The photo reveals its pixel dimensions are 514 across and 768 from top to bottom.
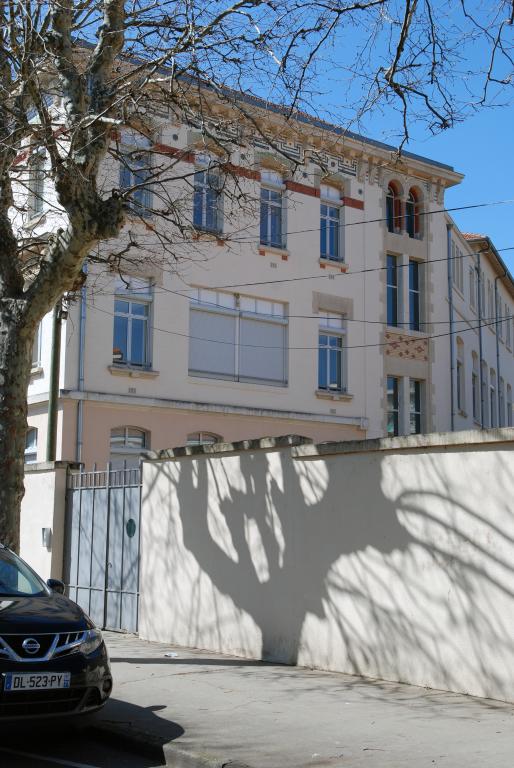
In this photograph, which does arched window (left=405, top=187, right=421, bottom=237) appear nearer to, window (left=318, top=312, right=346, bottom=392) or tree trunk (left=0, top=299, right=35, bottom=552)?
window (left=318, top=312, right=346, bottom=392)

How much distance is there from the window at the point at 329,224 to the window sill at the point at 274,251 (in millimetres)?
1608

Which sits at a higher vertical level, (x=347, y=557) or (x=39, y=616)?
(x=347, y=557)

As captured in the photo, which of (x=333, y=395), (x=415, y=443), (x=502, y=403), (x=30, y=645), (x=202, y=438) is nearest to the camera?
(x=30, y=645)

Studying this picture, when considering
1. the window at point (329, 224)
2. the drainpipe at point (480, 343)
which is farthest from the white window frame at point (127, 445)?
the drainpipe at point (480, 343)

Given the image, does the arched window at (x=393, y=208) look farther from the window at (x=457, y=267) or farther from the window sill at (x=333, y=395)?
the window sill at (x=333, y=395)

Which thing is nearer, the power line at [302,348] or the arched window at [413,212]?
the power line at [302,348]

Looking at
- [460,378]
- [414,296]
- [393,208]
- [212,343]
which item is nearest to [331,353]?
[414,296]

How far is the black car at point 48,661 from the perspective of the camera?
6977 mm

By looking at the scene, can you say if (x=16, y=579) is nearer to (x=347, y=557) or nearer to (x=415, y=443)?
(x=347, y=557)

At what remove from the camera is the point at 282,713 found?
26.9ft

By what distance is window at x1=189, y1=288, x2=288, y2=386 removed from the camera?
25.1 m

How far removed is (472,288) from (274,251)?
450 inches

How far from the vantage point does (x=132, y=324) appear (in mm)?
24062

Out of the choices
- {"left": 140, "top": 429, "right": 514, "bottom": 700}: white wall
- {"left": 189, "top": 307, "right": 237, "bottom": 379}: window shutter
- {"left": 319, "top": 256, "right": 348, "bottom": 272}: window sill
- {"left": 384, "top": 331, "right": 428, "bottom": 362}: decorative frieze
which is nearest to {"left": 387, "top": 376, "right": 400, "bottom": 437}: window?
{"left": 384, "top": 331, "right": 428, "bottom": 362}: decorative frieze
